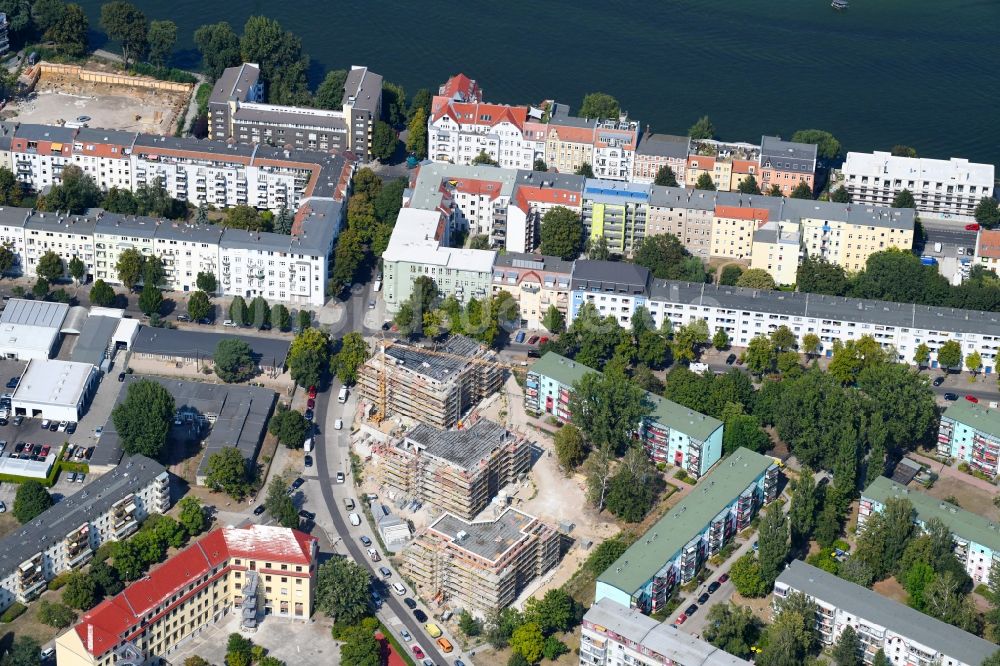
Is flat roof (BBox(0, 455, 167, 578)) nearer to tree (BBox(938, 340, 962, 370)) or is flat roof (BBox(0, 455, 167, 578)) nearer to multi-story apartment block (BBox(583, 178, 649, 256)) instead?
multi-story apartment block (BBox(583, 178, 649, 256))

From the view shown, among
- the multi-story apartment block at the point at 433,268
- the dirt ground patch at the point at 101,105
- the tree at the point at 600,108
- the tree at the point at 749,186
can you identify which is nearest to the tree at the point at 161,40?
the dirt ground patch at the point at 101,105

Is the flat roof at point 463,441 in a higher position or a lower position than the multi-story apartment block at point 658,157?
lower

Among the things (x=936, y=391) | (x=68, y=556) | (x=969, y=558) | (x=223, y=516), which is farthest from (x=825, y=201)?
(x=68, y=556)

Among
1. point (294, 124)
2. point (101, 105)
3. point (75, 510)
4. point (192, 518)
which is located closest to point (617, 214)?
point (294, 124)

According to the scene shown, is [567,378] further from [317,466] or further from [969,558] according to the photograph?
[969,558]

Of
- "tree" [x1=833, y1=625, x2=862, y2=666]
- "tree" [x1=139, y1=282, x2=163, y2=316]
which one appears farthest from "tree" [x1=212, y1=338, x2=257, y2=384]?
"tree" [x1=833, y1=625, x2=862, y2=666]

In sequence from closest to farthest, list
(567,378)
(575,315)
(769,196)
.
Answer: (567,378) → (575,315) → (769,196)

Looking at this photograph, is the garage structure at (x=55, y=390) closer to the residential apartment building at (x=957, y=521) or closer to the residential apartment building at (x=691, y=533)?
the residential apartment building at (x=691, y=533)
